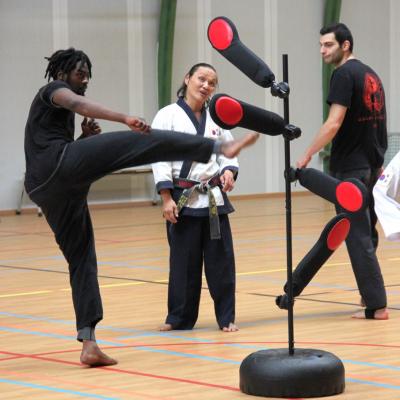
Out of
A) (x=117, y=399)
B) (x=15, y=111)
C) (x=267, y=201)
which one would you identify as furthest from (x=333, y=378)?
(x=267, y=201)

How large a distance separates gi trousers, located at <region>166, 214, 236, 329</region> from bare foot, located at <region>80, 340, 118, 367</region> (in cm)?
134

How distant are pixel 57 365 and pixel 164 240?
24.2 feet

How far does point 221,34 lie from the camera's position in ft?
18.5

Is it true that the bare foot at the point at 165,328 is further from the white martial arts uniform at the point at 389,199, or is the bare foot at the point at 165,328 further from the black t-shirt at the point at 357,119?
the black t-shirt at the point at 357,119

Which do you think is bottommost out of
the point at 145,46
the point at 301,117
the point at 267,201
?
the point at 267,201

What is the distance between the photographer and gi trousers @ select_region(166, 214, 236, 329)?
7500 mm

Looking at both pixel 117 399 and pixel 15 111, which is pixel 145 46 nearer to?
pixel 15 111

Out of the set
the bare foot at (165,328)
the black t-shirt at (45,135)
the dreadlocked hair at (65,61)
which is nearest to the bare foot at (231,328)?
the bare foot at (165,328)

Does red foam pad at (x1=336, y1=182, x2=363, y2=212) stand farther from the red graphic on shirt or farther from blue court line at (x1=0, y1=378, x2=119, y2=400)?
the red graphic on shirt

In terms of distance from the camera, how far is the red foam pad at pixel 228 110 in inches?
209

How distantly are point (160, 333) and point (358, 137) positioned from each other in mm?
2031

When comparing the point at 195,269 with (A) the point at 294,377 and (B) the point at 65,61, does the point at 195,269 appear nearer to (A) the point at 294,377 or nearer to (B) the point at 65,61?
(B) the point at 65,61

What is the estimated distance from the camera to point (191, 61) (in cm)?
1984

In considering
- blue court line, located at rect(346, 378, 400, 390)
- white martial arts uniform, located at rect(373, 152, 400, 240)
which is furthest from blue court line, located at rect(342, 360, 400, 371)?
white martial arts uniform, located at rect(373, 152, 400, 240)
